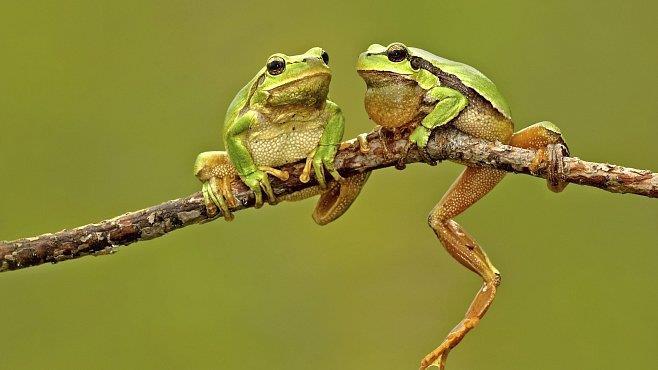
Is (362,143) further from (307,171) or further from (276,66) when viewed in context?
(276,66)

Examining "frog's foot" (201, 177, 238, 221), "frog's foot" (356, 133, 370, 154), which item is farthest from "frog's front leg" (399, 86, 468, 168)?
"frog's foot" (201, 177, 238, 221)

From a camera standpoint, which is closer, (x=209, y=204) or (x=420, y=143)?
(x=420, y=143)

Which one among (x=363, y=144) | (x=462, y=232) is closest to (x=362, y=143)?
(x=363, y=144)

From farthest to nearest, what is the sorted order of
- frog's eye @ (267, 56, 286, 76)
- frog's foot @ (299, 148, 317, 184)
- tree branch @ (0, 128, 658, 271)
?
1. frog's eye @ (267, 56, 286, 76)
2. frog's foot @ (299, 148, 317, 184)
3. tree branch @ (0, 128, 658, 271)

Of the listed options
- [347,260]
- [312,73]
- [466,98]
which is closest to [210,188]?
[312,73]

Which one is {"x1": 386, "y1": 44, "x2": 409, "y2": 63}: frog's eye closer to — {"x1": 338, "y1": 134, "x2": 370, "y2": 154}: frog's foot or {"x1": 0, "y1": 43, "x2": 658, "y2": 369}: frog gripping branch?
{"x1": 0, "y1": 43, "x2": 658, "y2": 369}: frog gripping branch

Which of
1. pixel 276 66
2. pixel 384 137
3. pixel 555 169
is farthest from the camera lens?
pixel 276 66

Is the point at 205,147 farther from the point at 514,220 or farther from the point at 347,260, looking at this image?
the point at 514,220
